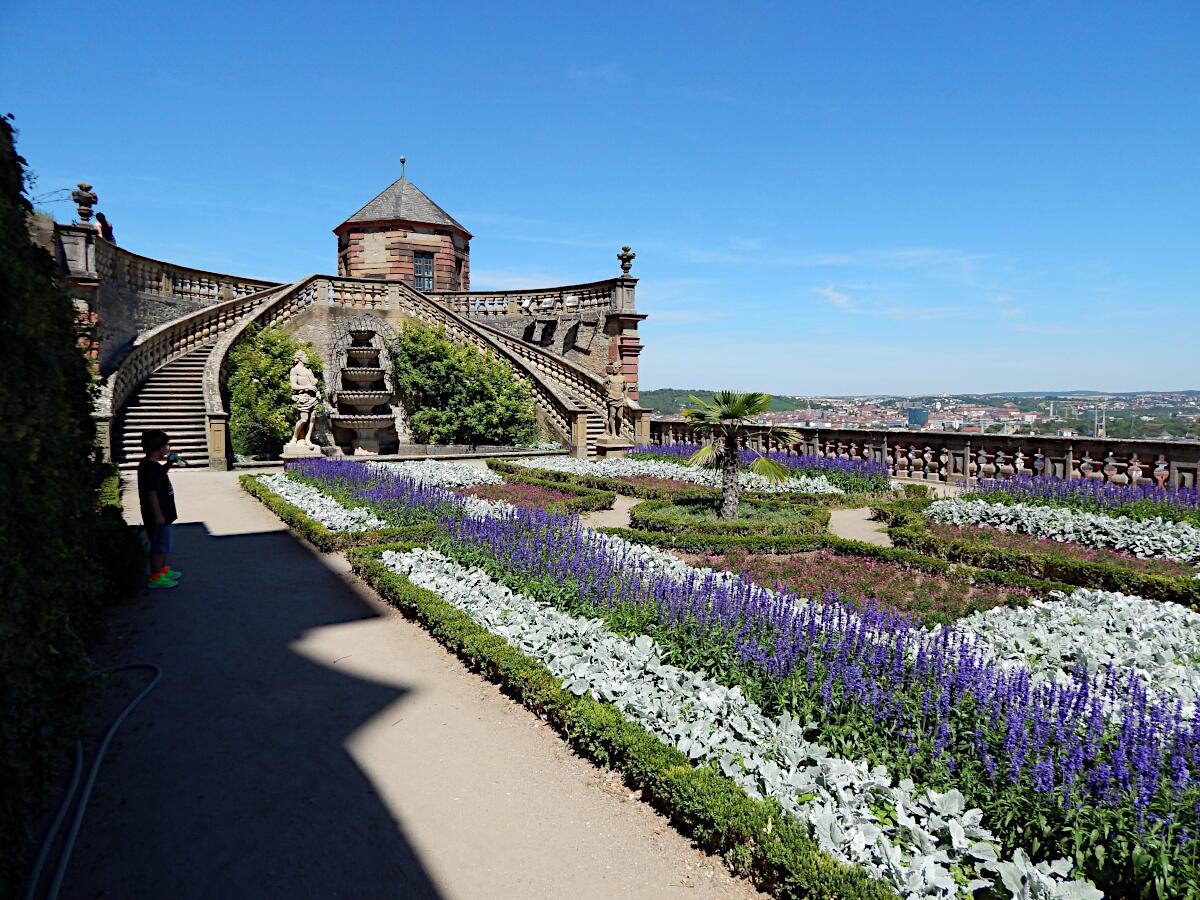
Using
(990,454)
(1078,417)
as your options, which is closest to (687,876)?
(990,454)

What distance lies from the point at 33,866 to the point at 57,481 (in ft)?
6.98

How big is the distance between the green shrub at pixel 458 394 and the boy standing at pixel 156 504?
15667mm

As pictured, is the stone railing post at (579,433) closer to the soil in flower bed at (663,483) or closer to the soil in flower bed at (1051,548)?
the soil in flower bed at (663,483)

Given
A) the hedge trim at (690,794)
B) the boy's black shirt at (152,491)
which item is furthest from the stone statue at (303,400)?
the hedge trim at (690,794)

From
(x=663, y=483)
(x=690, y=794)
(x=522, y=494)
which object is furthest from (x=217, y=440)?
(x=690, y=794)

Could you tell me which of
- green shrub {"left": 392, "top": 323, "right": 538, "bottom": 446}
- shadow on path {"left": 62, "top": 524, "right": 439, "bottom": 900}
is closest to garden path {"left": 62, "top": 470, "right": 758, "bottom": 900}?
shadow on path {"left": 62, "top": 524, "right": 439, "bottom": 900}

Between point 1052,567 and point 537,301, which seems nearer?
point 1052,567

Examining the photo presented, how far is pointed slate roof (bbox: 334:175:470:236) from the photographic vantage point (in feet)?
107

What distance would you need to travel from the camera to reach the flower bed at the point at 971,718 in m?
2.85

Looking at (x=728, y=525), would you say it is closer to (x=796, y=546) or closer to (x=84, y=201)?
(x=796, y=546)

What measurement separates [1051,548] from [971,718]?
6521mm

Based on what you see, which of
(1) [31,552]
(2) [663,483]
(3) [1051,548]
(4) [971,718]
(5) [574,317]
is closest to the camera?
(1) [31,552]

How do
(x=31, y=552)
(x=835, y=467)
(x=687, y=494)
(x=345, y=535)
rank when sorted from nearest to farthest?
1. (x=31, y=552)
2. (x=345, y=535)
3. (x=687, y=494)
4. (x=835, y=467)

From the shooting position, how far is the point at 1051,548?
8.98 metres
